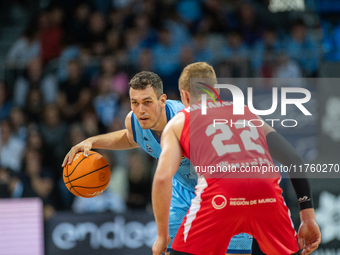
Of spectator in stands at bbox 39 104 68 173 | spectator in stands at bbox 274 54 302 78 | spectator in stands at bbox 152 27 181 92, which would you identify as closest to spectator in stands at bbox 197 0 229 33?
spectator in stands at bbox 152 27 181 92

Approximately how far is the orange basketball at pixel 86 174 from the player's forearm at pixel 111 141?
0.47 feet

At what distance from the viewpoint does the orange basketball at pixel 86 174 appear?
424 centimetres

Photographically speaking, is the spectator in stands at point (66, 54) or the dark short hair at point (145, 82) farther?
the spectator in stands at point (66, 54)

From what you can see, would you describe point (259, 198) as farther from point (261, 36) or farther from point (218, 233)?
point (261, 36)

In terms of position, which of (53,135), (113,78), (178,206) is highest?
(113,78)

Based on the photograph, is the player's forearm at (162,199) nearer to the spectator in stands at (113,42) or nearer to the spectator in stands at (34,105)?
the spectator in stands at (34,105)

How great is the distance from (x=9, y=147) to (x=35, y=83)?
1.32 meters

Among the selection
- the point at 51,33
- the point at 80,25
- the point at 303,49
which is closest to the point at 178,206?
the point at 303,49

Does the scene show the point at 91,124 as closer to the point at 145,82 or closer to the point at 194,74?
the point at 145,82

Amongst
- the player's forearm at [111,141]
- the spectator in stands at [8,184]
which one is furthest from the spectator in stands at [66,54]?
the player's forearm at [111,141]

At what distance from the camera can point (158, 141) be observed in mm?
4352

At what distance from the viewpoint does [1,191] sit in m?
7.20

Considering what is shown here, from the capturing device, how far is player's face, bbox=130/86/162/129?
4059mm

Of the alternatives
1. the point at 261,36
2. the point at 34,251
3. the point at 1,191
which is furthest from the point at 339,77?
the point at 1,191
